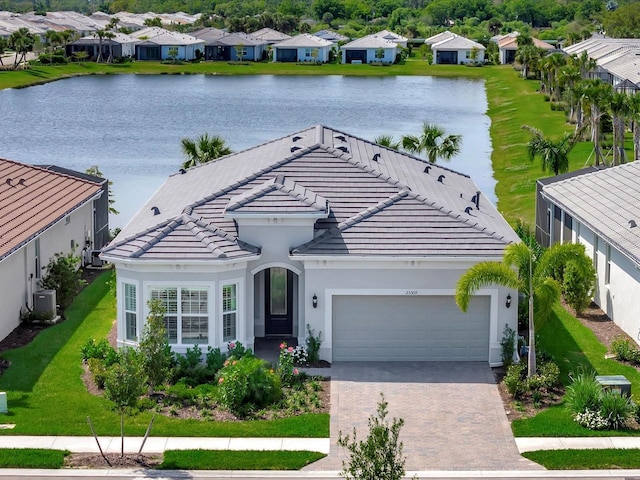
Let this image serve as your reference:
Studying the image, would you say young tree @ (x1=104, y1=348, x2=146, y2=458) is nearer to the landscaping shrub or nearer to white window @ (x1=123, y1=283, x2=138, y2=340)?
the landscaping shrub

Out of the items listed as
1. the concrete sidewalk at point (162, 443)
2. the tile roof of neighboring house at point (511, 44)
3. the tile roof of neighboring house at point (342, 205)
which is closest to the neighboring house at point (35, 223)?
the tile roof of neighboring house at point (342, 205)

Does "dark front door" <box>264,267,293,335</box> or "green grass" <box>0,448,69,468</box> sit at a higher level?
"dark front door" <box>264,267,293,335</box>

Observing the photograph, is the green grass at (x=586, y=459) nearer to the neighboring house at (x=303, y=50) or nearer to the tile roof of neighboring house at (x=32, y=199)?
the tile roof of neighboring house at (x=32, y=199)

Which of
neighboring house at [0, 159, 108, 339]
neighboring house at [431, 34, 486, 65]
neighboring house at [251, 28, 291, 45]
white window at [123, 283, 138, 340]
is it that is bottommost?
white window at [123, 283, 138, 340]

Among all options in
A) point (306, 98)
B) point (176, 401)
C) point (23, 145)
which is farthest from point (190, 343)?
point (306, 98)

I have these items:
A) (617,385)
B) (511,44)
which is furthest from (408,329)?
(511,44)

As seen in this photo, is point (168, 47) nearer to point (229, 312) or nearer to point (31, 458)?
point (229, 312)

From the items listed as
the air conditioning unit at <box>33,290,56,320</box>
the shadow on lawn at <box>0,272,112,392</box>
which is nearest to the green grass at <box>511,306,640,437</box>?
the shadow on lawn at <box>0,272,112,392</box>
